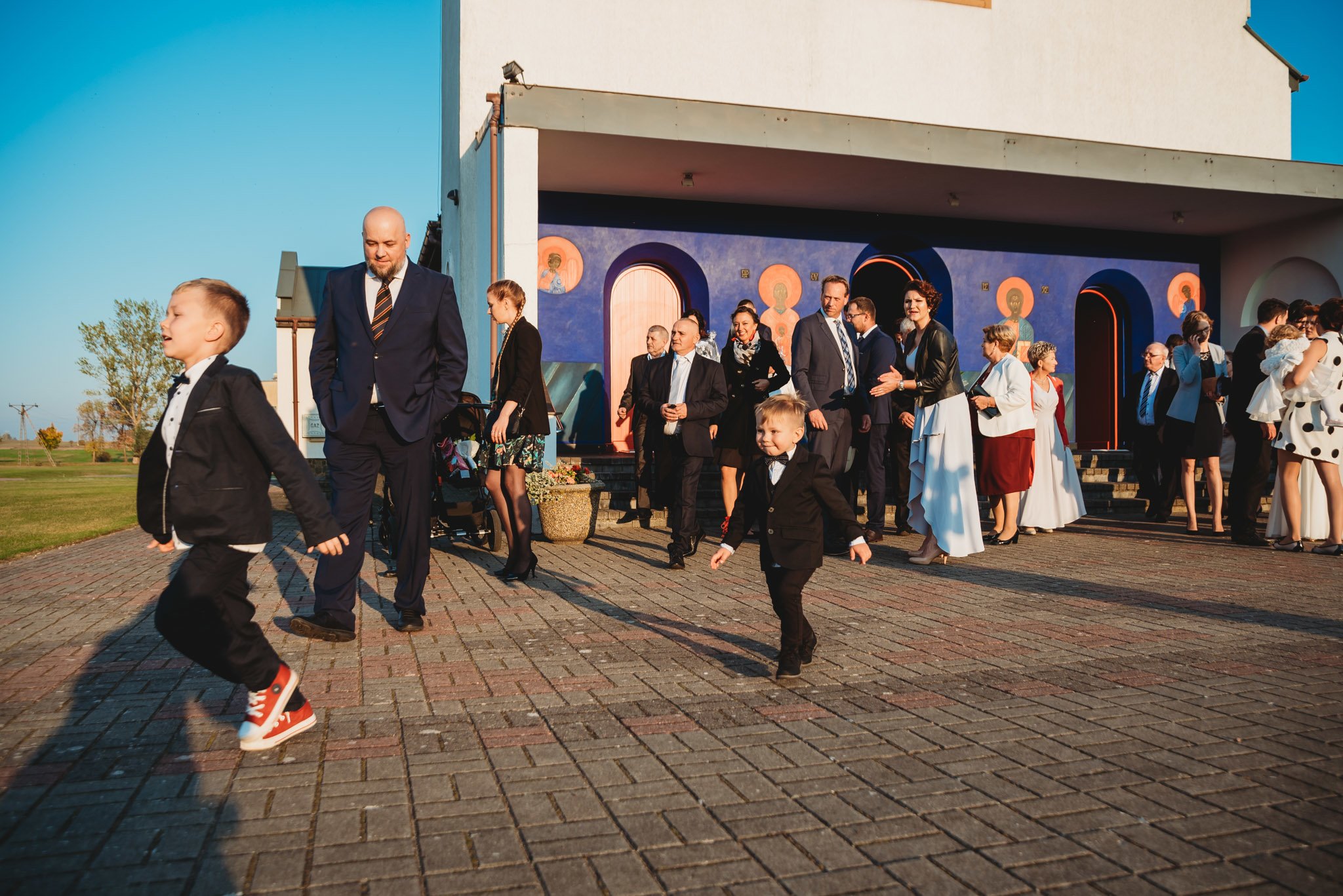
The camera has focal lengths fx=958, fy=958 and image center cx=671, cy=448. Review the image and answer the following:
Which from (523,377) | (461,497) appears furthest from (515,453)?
(461,497)

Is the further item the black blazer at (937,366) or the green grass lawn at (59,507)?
the green grass lawn at (59,507)

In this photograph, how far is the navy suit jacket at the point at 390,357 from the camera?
16.9 feet

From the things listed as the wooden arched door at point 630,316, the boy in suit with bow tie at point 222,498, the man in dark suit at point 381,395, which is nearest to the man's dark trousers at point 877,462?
the man in dark suit at point 381,395

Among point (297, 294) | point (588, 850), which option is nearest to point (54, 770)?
point (588, 850)

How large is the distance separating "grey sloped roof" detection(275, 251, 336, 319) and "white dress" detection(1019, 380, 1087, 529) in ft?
68.0

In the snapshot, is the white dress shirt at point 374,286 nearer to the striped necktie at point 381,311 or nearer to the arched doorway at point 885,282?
the striped necktie at point 381,311

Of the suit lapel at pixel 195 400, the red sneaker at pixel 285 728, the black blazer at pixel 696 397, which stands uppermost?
the black blazer at pixel 696 397

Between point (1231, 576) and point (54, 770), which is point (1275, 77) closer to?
point (1231, 576)

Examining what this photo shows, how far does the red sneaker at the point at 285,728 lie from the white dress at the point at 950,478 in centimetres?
560

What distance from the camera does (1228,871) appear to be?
244 centimetres

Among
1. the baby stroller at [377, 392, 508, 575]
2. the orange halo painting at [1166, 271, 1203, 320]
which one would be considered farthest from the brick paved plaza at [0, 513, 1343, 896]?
the orange halo painting at [1166, 271, 1203, 320]

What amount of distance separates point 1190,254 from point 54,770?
19.0m

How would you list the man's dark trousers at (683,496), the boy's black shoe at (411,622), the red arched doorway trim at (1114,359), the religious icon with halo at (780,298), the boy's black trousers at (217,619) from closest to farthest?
the boy's black trousers at (217,619) < the boy's black shoe at (411,622) < the man's dark trousers at (683,496) < the religious icon with halo at (780,298) < the red arched doorway trim at (1114,359)

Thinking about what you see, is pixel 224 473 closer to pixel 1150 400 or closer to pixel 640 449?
pixel 640 449
